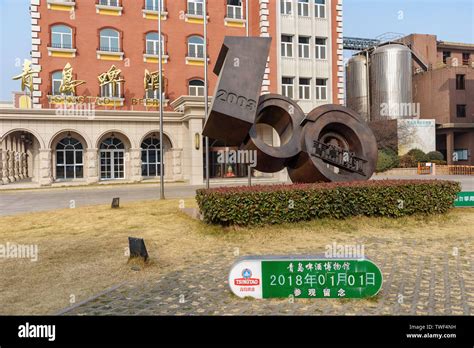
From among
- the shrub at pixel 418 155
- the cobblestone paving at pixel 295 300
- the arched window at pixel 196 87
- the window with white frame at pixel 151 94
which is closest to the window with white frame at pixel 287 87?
the arched window at pixel 196 87

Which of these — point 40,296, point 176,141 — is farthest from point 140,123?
point 40,296

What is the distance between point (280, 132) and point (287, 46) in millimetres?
22064

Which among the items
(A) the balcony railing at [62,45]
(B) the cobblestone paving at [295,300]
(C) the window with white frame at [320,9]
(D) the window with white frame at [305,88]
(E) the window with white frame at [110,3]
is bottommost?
(B) the cobblestone paving at [295,300]

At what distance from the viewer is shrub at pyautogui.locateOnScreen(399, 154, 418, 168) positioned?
1490 inches

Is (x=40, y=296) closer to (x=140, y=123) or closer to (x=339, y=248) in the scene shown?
(x=339, y=248)

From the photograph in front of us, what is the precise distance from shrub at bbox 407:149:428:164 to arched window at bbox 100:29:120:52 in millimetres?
30875

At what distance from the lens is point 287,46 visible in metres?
32.4

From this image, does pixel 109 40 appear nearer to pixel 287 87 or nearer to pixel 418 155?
pixel 287 87

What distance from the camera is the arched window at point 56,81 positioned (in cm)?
2820

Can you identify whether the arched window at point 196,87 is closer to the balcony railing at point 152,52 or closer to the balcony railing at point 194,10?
the balcony railing at point 152,52

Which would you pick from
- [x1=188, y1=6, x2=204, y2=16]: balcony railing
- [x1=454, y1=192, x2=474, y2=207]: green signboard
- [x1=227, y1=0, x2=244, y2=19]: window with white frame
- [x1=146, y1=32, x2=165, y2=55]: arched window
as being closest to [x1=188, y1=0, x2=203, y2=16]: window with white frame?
[x1=188, y1=6, x2=204, y2=16]: balcony railing

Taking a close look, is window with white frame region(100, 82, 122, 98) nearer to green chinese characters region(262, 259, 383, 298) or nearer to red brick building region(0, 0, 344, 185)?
red brick building region(0, 0, 344, 185)

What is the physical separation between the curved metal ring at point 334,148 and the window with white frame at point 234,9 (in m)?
23.9
